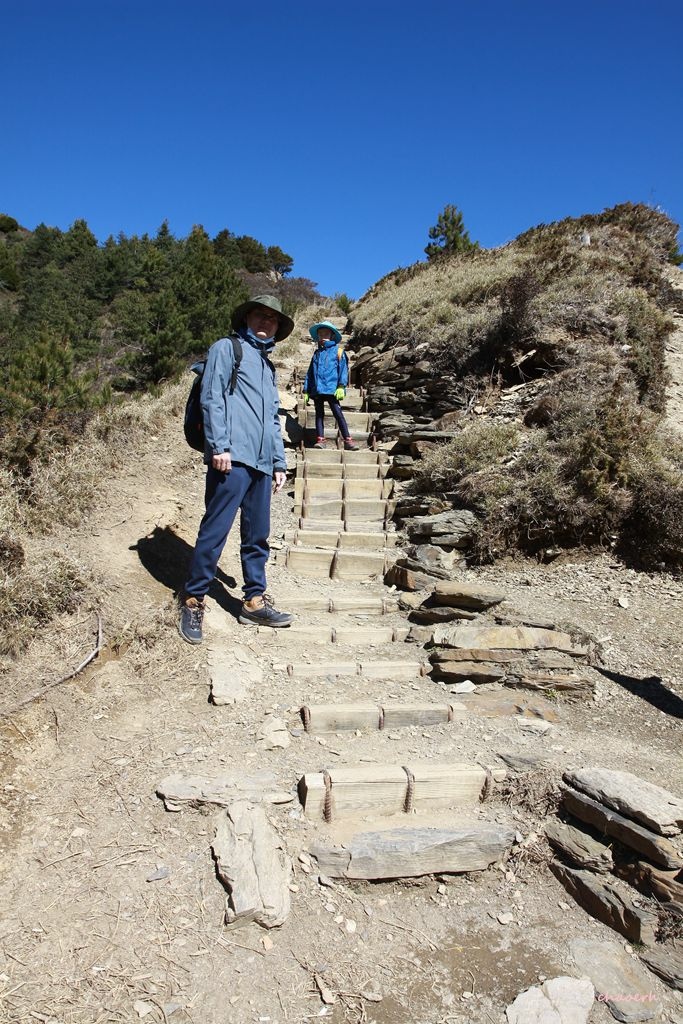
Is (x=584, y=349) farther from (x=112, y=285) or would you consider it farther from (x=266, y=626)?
(x=112, y=285)

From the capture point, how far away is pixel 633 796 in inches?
115

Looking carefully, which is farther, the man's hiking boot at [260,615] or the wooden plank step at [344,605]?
the wooden plank step at [344,605]

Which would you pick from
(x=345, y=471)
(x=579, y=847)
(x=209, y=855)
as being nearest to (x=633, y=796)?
(x=579, y=847)

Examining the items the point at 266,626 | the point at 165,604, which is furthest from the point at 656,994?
the point at 165,604

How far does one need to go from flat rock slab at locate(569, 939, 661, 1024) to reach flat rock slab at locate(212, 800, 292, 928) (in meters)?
1.24

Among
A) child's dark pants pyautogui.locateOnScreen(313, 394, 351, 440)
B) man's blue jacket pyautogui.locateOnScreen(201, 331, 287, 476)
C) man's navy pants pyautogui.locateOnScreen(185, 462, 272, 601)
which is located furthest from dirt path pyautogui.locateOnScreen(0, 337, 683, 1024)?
child's dark pants pyautogui.locateOnScreen(313, 394, 351, 440)

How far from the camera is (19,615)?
147 inches

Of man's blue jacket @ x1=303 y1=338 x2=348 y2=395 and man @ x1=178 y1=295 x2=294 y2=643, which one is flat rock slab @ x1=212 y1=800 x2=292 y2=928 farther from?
man's blue jacket @ x1=303 y1=338 x2=348 y2=395

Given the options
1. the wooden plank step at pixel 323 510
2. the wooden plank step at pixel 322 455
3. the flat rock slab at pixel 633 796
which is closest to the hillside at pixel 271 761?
the flat rock slab at pixel 633 796

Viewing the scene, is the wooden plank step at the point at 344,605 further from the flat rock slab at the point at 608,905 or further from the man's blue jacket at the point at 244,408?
the flat rock slab at the point at 608,905

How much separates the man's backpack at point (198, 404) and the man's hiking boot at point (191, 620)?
105 cm

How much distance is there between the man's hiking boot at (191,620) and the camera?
4004 mm

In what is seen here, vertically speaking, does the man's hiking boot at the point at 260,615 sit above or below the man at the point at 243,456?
below

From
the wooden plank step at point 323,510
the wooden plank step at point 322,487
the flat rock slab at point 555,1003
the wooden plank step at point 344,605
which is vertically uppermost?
the wooden plank step at point 322,487
